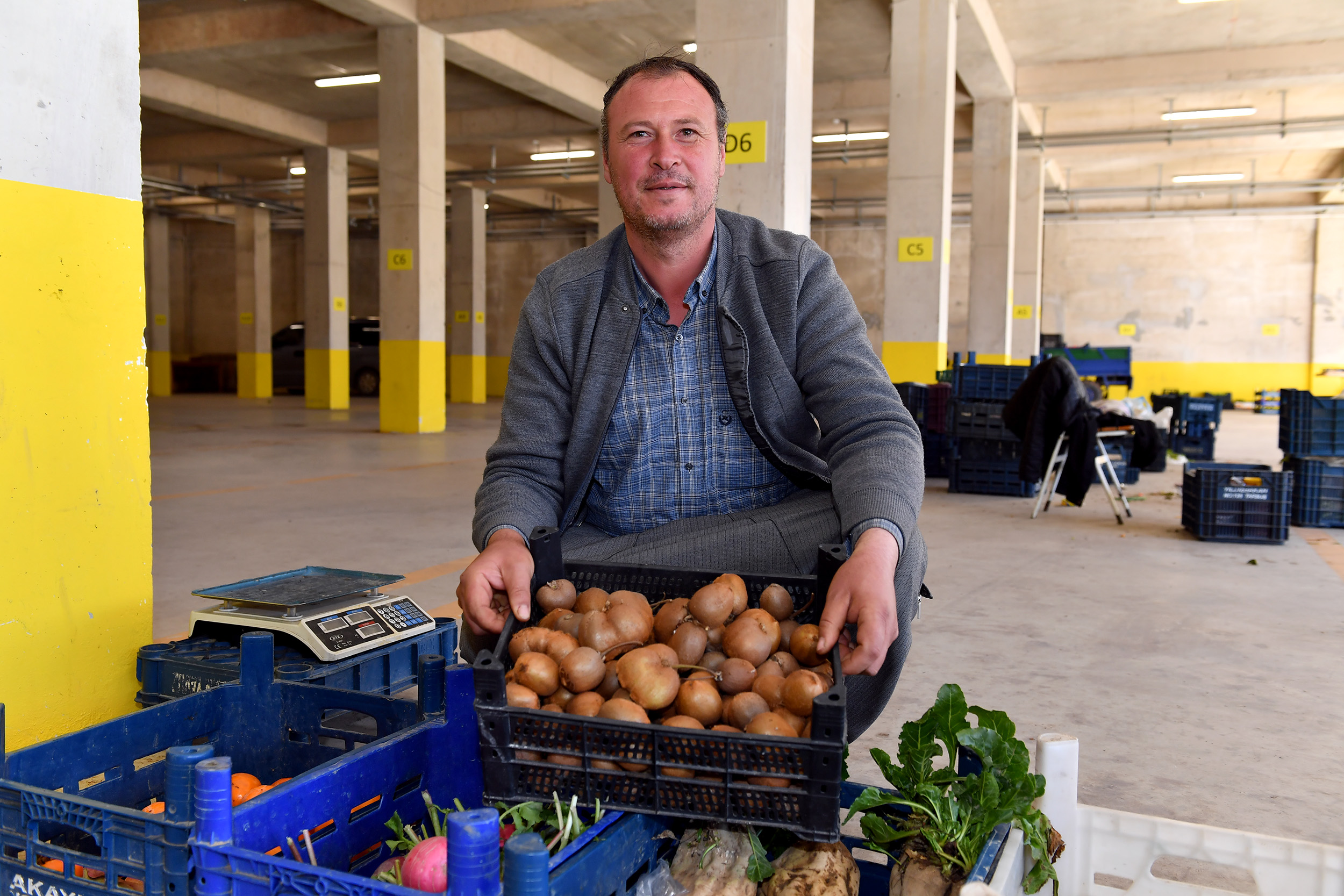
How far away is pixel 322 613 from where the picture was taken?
2.25 metres

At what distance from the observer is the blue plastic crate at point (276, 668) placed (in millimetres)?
2062

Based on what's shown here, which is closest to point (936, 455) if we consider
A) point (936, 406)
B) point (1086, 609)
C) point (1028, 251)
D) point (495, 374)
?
point (936, 406)

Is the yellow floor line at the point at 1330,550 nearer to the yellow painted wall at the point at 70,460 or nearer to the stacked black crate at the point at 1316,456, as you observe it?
the stacked black crate at the point at 1316,456

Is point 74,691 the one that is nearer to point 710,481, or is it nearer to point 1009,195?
point 710,481

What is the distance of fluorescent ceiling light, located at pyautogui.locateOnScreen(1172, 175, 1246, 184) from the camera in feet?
62.6

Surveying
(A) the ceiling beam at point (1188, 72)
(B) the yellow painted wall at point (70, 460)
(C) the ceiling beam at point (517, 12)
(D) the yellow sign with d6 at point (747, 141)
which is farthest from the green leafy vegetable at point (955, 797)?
(A) the ceiling beam at point (1188, 72)

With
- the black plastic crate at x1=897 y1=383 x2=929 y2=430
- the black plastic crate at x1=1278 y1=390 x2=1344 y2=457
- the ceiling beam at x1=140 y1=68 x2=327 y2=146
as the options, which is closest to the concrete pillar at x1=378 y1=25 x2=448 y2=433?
the ceiling beam at x1=140 y1=68 x2=327 y2=146

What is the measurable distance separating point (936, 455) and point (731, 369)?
7.14m

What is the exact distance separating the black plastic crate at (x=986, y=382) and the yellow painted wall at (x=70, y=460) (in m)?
6.28

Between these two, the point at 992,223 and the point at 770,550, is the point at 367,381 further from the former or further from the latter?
the point at 770,550

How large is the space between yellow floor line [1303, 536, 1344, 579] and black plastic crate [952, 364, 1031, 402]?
2216 mm

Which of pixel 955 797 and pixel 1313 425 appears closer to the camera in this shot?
pixel 955 797

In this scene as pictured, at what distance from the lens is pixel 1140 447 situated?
7.89 meters

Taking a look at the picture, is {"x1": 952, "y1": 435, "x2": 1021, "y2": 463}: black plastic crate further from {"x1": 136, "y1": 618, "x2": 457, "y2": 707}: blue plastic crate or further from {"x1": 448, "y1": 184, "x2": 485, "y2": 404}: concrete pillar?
{"x1": 448, "y1": 184, "x2": 485, "y2": 404}: concrete pillar
